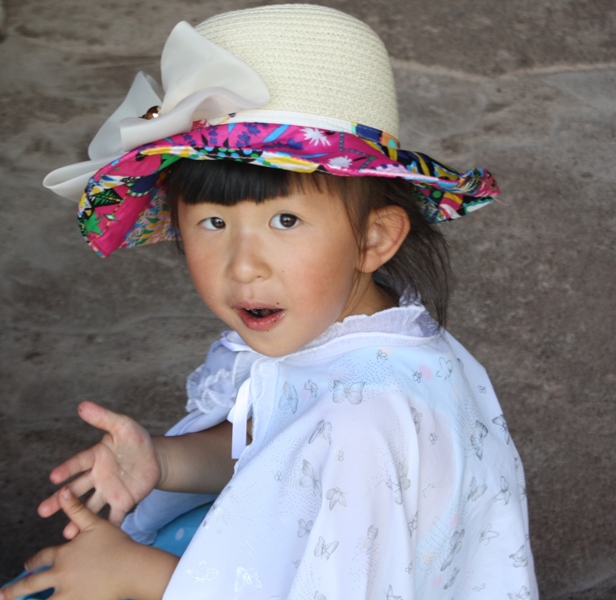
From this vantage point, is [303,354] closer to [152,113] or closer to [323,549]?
[323,549]

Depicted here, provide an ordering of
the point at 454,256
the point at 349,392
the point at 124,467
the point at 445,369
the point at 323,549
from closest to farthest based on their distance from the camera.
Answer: the point at 323,549, the point at 349,392, the point at 445,369, the point at 124,467, the point at 454,256

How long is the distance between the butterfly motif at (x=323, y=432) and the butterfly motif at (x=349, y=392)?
44 millimetres

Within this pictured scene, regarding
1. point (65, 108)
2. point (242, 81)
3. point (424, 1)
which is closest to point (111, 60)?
point (65, 108)

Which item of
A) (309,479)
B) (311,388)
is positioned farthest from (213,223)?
(309,479)

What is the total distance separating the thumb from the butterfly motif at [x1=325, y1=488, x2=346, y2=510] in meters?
0.42

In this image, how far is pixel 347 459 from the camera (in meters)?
1.29

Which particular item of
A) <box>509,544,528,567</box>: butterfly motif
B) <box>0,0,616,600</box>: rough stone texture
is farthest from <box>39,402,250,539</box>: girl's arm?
<box>0,0,616,600</box>: rough stone texture

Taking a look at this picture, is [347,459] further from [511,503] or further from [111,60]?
[111,60]

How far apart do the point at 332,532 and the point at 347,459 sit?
11 centimetres

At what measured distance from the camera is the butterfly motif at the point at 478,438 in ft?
4.82

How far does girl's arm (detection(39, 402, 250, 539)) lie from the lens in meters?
1.51

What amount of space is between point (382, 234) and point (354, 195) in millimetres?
114

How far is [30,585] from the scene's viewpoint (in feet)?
4.70

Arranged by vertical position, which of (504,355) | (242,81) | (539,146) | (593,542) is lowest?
(593,542)
